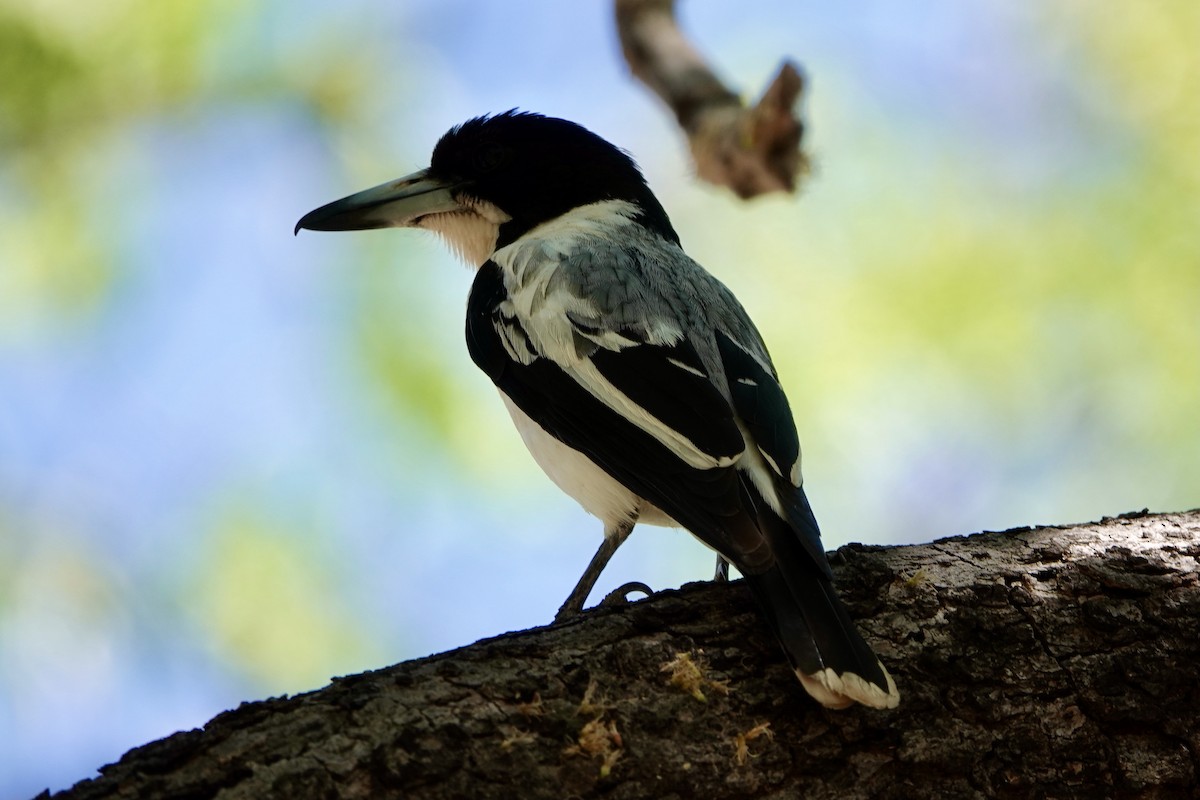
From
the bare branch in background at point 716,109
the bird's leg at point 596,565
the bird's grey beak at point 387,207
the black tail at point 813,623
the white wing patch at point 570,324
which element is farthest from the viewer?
the bird's grey beak at point 387,207

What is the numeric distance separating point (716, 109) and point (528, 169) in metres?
0.71

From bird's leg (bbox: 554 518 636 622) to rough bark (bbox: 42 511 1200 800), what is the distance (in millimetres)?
659

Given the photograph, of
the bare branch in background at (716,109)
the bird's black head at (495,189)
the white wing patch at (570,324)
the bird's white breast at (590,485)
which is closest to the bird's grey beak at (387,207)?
the bird's black head at (495,189)

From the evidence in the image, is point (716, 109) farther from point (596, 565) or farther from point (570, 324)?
point (596, 565)

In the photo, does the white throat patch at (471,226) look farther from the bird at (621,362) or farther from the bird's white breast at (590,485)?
the bird's white breast at (590,485)

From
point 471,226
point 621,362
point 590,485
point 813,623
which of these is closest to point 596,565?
point 590,485

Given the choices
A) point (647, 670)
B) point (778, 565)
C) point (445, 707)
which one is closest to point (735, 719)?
point (647, 670)

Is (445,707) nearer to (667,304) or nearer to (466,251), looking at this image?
(667,304)

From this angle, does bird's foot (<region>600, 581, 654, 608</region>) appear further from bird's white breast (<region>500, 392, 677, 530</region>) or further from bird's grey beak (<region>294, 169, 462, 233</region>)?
bird's grey beak (<region>294, 169, 462, 233</region>)

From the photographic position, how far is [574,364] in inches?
132

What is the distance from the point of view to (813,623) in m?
2.51

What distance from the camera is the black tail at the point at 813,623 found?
239cm

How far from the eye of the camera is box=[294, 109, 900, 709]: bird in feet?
8.85

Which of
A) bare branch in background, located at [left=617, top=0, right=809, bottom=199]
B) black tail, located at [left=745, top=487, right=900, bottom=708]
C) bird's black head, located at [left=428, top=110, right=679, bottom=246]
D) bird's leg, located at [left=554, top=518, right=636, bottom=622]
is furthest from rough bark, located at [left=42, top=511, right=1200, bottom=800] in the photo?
bird's black head, located at [left=428, top=110, right=679, bottom=246]
